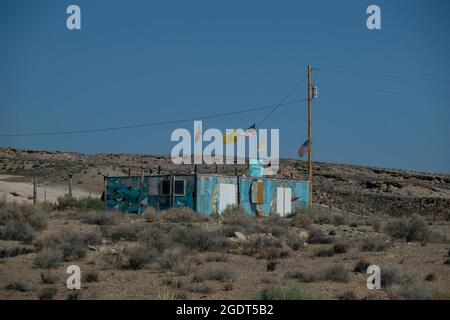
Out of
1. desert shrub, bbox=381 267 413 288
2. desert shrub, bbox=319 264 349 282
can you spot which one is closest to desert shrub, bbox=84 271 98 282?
desert shrub, bbox=319 264 349 282

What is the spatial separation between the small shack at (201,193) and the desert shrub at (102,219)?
783 centimetres

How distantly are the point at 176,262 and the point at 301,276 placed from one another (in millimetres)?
3505

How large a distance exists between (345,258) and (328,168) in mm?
80310

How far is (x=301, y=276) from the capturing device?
1647 centimetres

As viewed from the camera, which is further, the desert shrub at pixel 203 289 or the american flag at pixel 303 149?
the american flag at pixel 303 149

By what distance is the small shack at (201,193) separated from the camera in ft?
129

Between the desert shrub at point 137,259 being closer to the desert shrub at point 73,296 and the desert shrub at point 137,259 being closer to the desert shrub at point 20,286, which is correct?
the desert shrub at point 20,286

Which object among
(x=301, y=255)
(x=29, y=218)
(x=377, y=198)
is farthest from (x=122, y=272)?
(x=377, y=198)

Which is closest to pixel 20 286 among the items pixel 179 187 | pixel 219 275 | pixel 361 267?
pixel 219 275

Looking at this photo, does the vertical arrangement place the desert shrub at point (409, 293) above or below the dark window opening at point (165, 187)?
below

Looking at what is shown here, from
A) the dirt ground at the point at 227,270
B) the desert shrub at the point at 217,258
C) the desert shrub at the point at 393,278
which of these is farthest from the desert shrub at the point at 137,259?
the desert shrub at the point at 393,278

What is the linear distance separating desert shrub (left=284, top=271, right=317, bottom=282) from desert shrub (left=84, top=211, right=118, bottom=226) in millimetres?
15102

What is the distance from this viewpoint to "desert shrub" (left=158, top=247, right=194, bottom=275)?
17.1 meters

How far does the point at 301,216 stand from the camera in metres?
35.3
